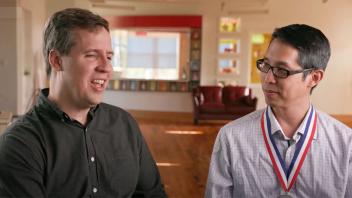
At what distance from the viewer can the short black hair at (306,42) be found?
1572 mm

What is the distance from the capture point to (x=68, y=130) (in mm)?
1412

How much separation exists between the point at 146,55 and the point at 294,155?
9.25 metres

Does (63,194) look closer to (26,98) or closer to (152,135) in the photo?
(152,135)

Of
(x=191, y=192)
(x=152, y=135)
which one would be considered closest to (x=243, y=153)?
(x=191, y=192)

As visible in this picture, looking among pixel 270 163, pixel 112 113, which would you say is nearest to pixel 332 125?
pixel 270 163

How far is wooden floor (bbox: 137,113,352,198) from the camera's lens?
4.22 m

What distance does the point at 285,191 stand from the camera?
1.57 meters

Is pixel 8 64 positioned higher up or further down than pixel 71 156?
higher up

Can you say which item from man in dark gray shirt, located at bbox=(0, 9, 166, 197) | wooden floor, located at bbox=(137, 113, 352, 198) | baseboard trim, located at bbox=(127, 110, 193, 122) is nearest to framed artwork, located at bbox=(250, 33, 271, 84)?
wooden floor, located at bbox=(137, 113, 352, 198)

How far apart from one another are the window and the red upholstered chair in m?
1.36

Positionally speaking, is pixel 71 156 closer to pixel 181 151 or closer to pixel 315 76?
pixel 315 76

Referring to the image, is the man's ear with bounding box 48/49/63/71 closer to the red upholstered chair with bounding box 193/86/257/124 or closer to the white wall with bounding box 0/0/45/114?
the white wall with bounding box 0/0/45/114

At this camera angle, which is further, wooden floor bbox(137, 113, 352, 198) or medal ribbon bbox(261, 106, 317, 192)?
wooden floor bbox(137, 113, 352, 198)

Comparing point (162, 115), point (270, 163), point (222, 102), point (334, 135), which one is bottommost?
point (162, 115)
